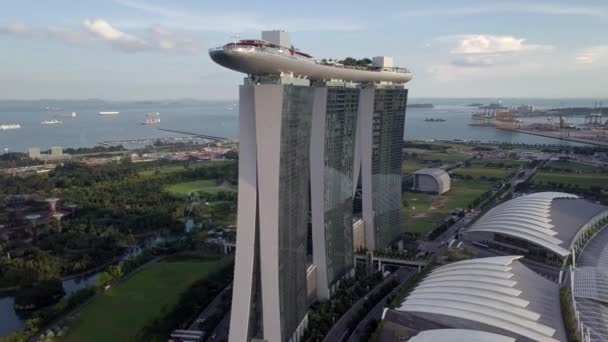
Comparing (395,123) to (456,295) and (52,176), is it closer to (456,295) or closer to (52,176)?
(456,295)

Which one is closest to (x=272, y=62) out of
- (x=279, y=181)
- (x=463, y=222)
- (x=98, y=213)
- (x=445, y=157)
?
(x=279, y=181)

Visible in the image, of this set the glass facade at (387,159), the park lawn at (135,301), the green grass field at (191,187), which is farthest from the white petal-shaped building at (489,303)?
the green grass field at (191,187)

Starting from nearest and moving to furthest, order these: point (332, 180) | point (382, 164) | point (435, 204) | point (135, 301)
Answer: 1. point (332, 180)
2. point (135, 301)
3. point (382, 164)
4. point (435, 204)

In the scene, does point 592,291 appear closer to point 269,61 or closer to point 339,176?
point 339,176

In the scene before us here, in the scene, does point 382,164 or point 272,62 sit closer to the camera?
point 272,62

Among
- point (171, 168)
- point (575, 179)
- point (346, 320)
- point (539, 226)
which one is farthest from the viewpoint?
point (171, 168)

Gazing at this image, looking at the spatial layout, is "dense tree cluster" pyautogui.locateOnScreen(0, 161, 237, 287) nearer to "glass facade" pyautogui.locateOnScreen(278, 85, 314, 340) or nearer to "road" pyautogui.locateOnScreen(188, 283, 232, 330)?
"road" pyautogui.locateOnScreen(188, 283, 232, 330)
